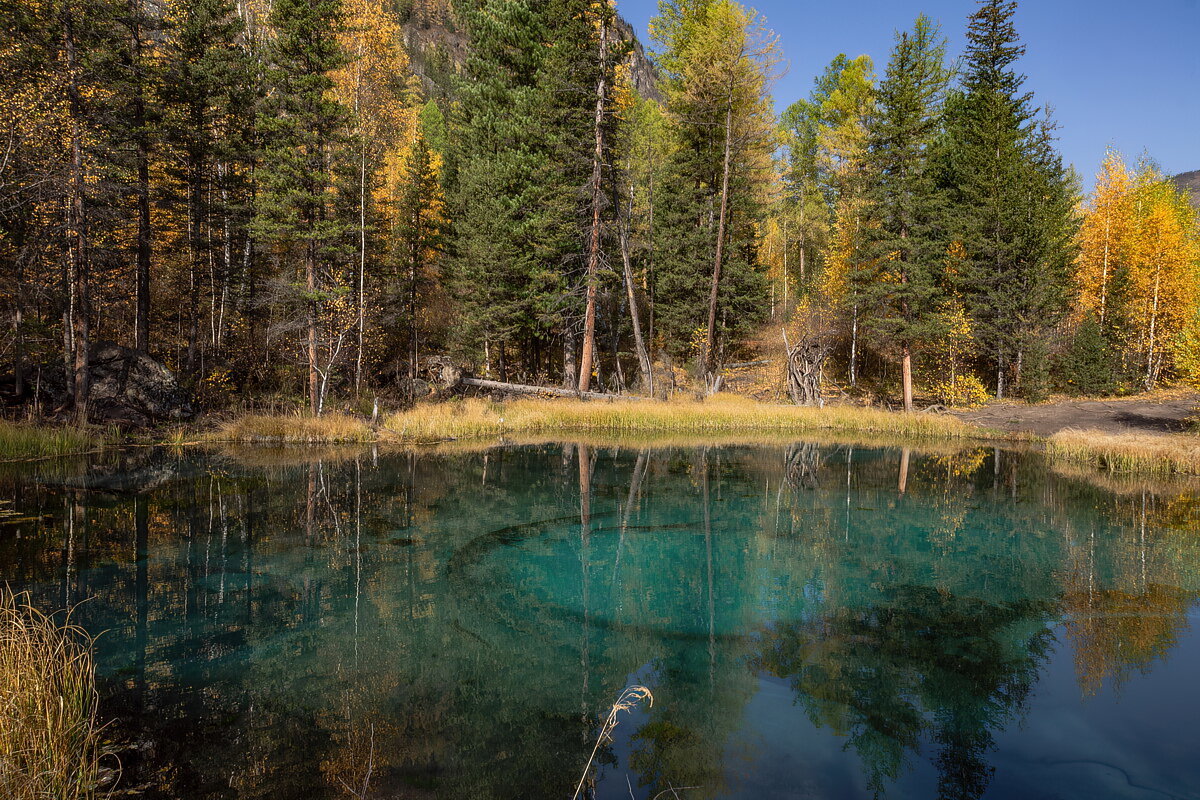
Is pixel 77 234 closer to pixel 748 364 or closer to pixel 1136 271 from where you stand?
pixel 748 364

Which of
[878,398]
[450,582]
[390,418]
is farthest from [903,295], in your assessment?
[450,582]

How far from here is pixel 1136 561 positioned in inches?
374

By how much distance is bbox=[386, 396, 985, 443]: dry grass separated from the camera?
2256cm

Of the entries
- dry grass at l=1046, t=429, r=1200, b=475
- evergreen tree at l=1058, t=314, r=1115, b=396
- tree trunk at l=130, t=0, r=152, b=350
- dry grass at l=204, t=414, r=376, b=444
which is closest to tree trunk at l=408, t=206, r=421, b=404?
dry grass at l=204, t=414, r=376, b=444

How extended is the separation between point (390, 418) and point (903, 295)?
20.1 metres

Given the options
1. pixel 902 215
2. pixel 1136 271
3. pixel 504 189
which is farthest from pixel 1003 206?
pixel 504 189

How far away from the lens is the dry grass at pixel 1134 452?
16156mm

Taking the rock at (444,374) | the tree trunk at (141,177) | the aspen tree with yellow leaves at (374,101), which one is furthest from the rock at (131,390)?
the rock at (444,374)

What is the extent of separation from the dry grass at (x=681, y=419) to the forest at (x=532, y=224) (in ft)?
9.52

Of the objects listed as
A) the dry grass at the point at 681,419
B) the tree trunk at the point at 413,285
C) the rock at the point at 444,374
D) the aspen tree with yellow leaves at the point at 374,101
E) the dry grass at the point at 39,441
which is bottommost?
the dry grass at the point at 39,441

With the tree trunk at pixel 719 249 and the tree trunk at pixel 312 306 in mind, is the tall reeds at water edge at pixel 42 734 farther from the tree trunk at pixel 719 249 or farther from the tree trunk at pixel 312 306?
the tree trunk at pixel 719 249

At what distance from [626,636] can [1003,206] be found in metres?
27.6

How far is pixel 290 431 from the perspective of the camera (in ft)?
62.9

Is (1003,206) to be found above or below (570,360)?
above
